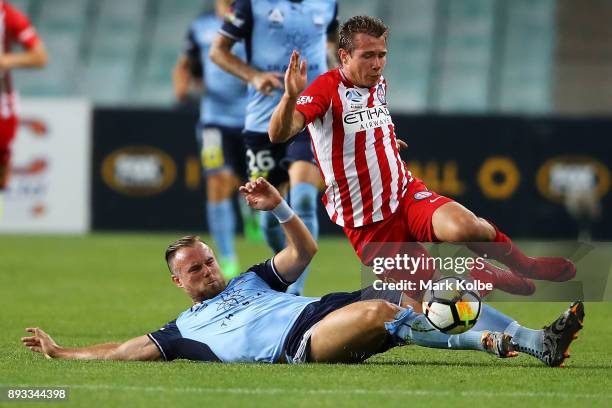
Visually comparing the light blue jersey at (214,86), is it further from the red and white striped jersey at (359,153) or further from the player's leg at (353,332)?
the player's leg at (353,332)

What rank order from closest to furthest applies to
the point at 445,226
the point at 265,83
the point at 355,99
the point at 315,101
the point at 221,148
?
the point at 445,226 < the point at 315,101 < the point at 355,99 < the point at 265,83 < the point at 221,148

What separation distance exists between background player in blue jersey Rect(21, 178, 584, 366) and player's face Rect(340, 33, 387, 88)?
0.98 metres

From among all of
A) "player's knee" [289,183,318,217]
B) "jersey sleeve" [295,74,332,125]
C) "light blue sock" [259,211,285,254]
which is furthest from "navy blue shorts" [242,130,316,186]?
"jersey sleeve" [295,74,332,125]

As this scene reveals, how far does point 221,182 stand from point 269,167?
2.80 m

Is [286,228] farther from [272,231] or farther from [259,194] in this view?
[272,231]

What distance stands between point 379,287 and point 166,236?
11114 mm

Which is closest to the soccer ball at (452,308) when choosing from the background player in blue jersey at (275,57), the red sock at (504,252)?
the red sock at (504,252)

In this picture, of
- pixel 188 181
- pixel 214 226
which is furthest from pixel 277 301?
pixel 188 181

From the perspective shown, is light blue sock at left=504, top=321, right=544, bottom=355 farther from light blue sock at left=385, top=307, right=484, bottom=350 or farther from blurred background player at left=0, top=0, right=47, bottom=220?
blurred background player at left=0, top=0, right=47, bottom=220

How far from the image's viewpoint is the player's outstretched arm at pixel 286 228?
20.8 feet

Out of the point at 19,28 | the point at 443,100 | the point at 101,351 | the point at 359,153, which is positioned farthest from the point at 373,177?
the point at 443,100

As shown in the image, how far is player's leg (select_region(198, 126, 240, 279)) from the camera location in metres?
11.8

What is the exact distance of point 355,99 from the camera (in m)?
7.16

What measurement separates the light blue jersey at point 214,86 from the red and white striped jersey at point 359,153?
15.3 feet
